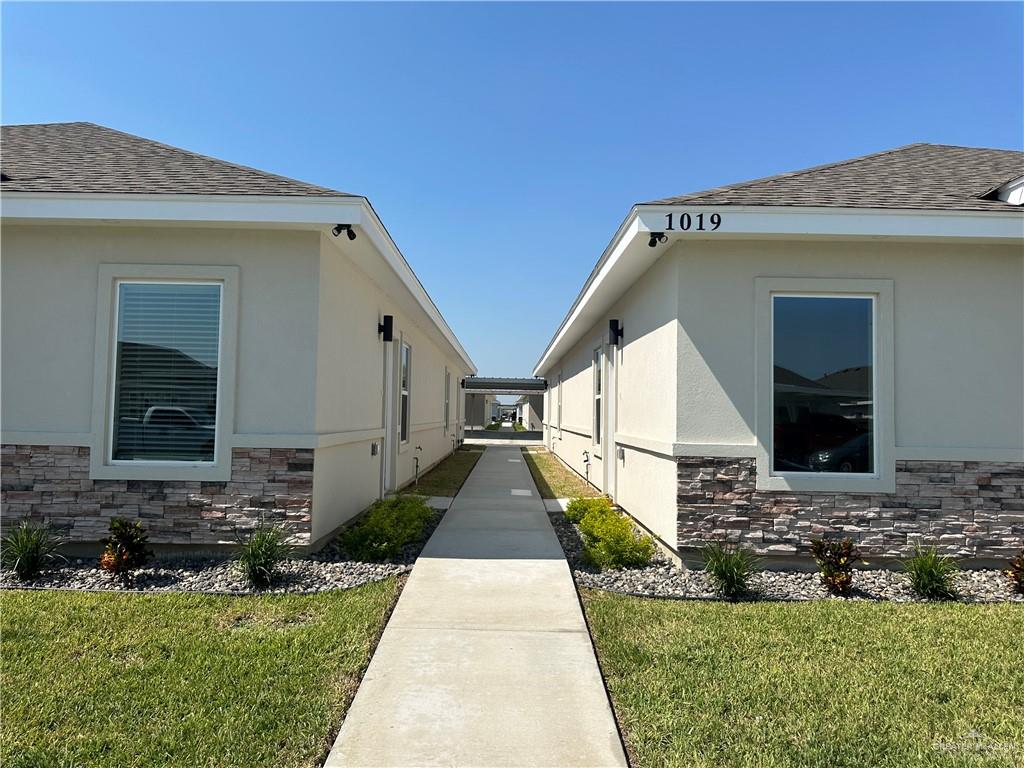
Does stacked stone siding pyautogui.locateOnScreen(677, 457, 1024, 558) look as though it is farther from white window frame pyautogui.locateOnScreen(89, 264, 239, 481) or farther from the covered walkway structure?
the covered walkway structure

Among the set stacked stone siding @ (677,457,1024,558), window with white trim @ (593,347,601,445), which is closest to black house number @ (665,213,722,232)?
stacked stone siding @ (677,457,1024,558)

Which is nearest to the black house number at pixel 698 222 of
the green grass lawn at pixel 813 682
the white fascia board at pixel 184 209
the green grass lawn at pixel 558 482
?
the white fascia board at pixel 184 209

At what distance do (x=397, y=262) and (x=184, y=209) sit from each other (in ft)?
9.08

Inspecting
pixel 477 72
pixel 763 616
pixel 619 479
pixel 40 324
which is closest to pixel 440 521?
pixel 619 479

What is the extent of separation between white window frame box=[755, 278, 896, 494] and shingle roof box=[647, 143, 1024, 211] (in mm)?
792

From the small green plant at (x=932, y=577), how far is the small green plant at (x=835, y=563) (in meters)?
0.47

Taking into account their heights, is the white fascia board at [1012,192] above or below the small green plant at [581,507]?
above

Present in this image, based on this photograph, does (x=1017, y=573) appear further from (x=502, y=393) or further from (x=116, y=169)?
(x=502, y=393)

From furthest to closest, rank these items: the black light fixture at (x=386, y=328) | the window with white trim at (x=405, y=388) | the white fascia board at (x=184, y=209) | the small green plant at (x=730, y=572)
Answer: the window with white trim at (x=405, y=388)
the black light fixture at (x=386, y=328)
the white fascia board at (x=184, y=209)
the small green plant at (x=730, y=572)

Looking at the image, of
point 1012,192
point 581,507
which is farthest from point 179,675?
point 1012,192

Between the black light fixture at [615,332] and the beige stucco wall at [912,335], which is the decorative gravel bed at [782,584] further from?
the black light fixture at [615,332]

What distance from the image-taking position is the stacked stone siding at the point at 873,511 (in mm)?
5750

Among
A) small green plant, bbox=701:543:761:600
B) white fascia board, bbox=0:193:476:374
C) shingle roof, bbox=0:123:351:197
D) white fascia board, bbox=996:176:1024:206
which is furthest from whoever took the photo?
white fascia board, bbox=996:176:1024:206

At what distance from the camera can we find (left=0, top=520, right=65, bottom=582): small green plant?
525 cm
